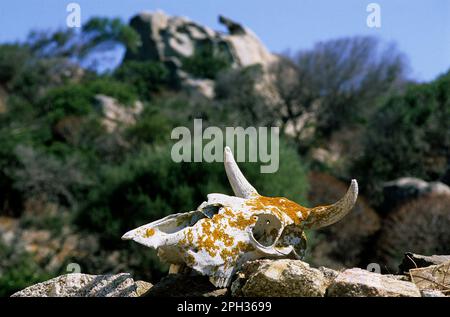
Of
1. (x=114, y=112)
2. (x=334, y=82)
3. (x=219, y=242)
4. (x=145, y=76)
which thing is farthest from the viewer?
(x=145, y=76)

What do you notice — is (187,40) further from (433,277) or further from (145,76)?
(433,277)

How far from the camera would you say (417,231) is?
2638cm

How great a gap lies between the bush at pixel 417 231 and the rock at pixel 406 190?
0.78 meters

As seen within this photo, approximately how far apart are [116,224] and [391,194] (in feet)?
39.9

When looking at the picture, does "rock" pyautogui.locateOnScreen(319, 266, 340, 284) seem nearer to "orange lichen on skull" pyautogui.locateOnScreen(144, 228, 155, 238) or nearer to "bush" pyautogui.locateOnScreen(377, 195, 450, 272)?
"orange lichen on skull" pyautogui.locateOnScreen(144, 228, 155, 238)

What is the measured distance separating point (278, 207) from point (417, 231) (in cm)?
2203

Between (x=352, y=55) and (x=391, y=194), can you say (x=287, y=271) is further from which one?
(x=352, y=55)

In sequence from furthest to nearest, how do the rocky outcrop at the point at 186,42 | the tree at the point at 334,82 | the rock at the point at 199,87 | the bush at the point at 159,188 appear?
the rocky outcrop at the point at 186,42 < the rock at the point at 199,87 < the tree at the point at 334,82 < the bush at the point at 159,188

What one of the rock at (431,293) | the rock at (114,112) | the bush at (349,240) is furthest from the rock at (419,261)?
the rock at (114,112)

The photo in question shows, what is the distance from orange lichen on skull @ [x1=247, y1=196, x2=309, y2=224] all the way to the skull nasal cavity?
64mm

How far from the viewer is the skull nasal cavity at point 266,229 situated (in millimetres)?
5176

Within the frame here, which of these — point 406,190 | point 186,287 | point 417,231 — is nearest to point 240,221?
point 186,287

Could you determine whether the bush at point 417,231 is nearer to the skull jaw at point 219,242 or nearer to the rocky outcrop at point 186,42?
the skull jaw at point 219,242

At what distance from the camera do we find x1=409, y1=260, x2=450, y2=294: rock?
16.1 feet
